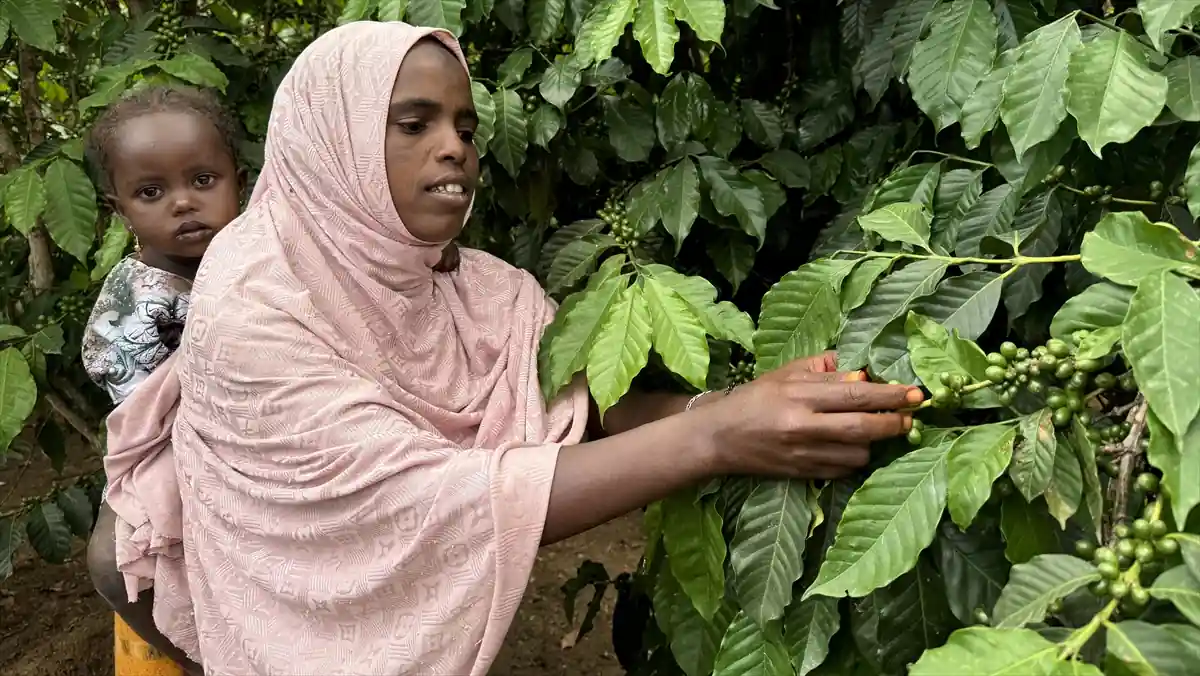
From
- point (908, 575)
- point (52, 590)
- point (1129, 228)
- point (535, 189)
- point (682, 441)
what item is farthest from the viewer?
point (52, 590)

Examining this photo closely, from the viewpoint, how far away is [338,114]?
1375mm

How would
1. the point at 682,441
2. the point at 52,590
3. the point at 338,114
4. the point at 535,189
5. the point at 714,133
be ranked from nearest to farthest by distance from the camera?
the point at 682,441
the point at 338,114
the point at 714,133
the point at 535,189
the point at 52,590

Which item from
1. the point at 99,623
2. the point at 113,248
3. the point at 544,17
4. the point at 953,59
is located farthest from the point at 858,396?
the point at 99,623

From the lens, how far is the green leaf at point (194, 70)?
180 cm

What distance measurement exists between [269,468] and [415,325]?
358 millimetres

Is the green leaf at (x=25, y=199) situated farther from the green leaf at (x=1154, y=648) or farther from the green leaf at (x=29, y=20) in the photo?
the green leaf at (x=1154, y=648)

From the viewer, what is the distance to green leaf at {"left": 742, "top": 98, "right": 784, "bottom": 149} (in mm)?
1808

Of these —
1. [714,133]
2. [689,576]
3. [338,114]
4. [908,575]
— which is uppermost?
[338,114]

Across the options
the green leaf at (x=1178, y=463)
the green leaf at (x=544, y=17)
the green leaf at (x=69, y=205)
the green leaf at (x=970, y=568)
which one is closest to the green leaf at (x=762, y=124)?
the green leaf at (x=544, y=17)

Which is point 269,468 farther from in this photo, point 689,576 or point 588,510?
point 689,576

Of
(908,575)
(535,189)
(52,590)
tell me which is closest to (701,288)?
(908,575)

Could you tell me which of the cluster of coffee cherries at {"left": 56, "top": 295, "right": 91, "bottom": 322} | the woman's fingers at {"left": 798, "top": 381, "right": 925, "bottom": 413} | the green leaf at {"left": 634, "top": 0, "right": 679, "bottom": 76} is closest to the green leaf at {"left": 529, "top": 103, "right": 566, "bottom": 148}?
the green leaf at {"left": 634, "top": 0, "right": 679, "bottom": 76}

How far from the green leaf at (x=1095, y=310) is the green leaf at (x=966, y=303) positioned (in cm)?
12

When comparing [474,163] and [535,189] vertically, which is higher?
[474,163]
